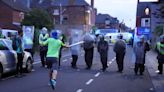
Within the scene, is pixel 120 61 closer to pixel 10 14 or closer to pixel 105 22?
pixel 10 14

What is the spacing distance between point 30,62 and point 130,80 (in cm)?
434

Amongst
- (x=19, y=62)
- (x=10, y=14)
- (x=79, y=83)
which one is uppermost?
(x=10, y=14)

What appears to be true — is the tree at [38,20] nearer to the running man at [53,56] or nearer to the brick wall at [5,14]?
the brick wall at [5,14]

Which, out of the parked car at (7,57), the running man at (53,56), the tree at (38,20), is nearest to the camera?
the running man at (53,56)

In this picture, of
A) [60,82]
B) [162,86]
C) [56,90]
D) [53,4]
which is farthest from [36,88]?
[53,4]

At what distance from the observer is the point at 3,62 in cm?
1577

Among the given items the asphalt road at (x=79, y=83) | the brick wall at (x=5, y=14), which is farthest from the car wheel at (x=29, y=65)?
the brick wall at (x=5, y=14)

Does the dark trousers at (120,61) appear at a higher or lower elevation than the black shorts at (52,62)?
lower

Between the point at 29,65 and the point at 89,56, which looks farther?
the point at 89,56

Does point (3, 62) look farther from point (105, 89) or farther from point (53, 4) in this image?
point (53, 4)

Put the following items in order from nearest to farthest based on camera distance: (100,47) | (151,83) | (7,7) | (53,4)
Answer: (151,83), (100,47), (7,7), (53,4)

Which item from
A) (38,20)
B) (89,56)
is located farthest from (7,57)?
(38,20)

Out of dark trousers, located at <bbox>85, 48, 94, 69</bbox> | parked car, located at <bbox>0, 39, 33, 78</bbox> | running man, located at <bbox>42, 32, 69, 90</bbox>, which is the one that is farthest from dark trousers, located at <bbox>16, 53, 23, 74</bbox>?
dark trousers, located at <bbox>85, 48, 94, 69</bbox>

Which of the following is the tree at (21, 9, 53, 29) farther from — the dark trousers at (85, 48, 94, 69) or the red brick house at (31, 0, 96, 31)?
the dark trousers at (85, 48, 94, 69)
